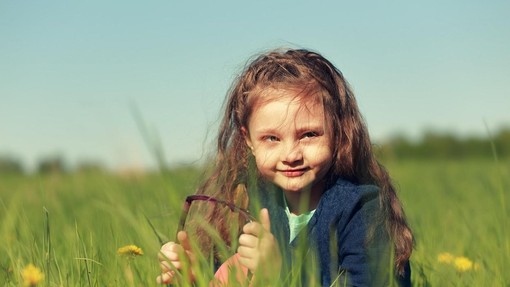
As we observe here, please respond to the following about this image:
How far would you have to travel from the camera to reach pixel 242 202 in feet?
9.55

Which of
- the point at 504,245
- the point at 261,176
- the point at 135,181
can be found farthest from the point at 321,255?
the point at 135,181

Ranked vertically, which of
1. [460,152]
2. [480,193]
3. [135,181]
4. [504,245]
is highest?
[504,245]

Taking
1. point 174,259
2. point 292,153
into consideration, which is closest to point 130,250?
point 174,259

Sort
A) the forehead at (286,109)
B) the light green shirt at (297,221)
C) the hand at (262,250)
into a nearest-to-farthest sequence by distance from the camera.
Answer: the hand at (262,250) < the forehead at (286,109) < the light green shirt at (297,221)

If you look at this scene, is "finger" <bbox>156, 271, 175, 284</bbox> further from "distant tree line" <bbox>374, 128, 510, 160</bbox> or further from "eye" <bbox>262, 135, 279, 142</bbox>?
"distant tree line" <bbox>374, 128, 510, 160</bbox>

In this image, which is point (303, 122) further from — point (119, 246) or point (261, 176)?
point (119, 246)

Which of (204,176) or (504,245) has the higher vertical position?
(204,176)

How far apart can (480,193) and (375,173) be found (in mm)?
5084

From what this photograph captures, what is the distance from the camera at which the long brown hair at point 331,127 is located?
107 inches

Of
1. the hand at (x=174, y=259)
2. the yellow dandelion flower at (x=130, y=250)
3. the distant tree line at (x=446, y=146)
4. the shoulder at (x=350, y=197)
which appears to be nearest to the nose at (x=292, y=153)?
the shoulder at (x=350, y=197)

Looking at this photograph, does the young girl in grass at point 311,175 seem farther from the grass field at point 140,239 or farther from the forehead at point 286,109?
the grass field at point 140,239

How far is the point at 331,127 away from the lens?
2.68 m

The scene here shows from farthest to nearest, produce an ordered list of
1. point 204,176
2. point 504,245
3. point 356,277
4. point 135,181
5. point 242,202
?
point 135,181
point 204,176
point 242,202
point 504,245
point 356,277

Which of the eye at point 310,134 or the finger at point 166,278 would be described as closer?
the finger at point 166,278
